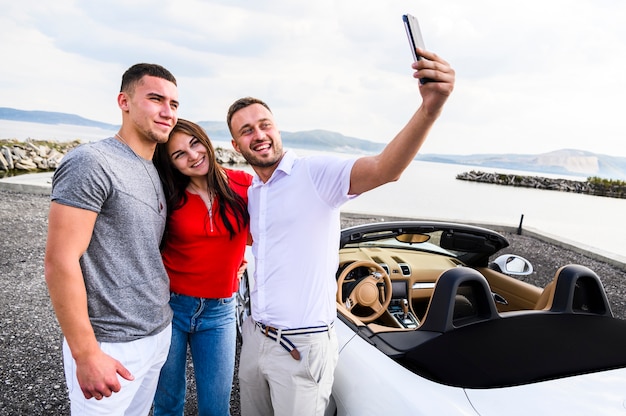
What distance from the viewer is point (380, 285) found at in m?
3.04

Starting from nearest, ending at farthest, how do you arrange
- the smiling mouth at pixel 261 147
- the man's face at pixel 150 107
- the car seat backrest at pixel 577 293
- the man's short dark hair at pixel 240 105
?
the man's face at pixel 150 107
the smiling mouth at pixel 261 147
the man's short dark hair at pixel 240 105
the car seat backrest at pixel 577 293

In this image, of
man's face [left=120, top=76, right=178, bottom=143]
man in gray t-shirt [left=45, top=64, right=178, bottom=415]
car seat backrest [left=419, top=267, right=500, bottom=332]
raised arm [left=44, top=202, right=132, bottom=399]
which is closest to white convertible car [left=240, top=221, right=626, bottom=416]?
car seat backrest [left=419, top=267, right=500, bottom=332]

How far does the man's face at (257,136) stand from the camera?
6.03ft

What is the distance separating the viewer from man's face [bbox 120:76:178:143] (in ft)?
5.34

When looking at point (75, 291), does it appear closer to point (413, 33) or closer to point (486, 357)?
point (413, 33)

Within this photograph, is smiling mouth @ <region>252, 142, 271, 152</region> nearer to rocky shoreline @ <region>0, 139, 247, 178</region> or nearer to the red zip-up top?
the red zip-up top

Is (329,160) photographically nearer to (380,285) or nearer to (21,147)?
(380,285)

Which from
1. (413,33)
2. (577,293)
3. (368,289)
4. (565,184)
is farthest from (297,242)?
(565,184)

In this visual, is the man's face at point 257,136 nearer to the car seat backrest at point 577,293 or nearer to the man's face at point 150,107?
the man's face at point 150,107

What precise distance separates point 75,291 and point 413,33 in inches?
56.1

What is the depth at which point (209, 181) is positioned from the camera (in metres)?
2.04

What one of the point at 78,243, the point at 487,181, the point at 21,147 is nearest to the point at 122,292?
the point at 78,243

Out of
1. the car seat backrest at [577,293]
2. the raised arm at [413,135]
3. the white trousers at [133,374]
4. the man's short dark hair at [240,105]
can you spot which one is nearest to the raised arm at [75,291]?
Answer: the white trousers at [133,374]

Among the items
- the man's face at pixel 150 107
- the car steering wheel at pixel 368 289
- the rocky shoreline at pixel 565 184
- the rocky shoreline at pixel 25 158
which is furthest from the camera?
the rocky shoreline at pixel 565 184
